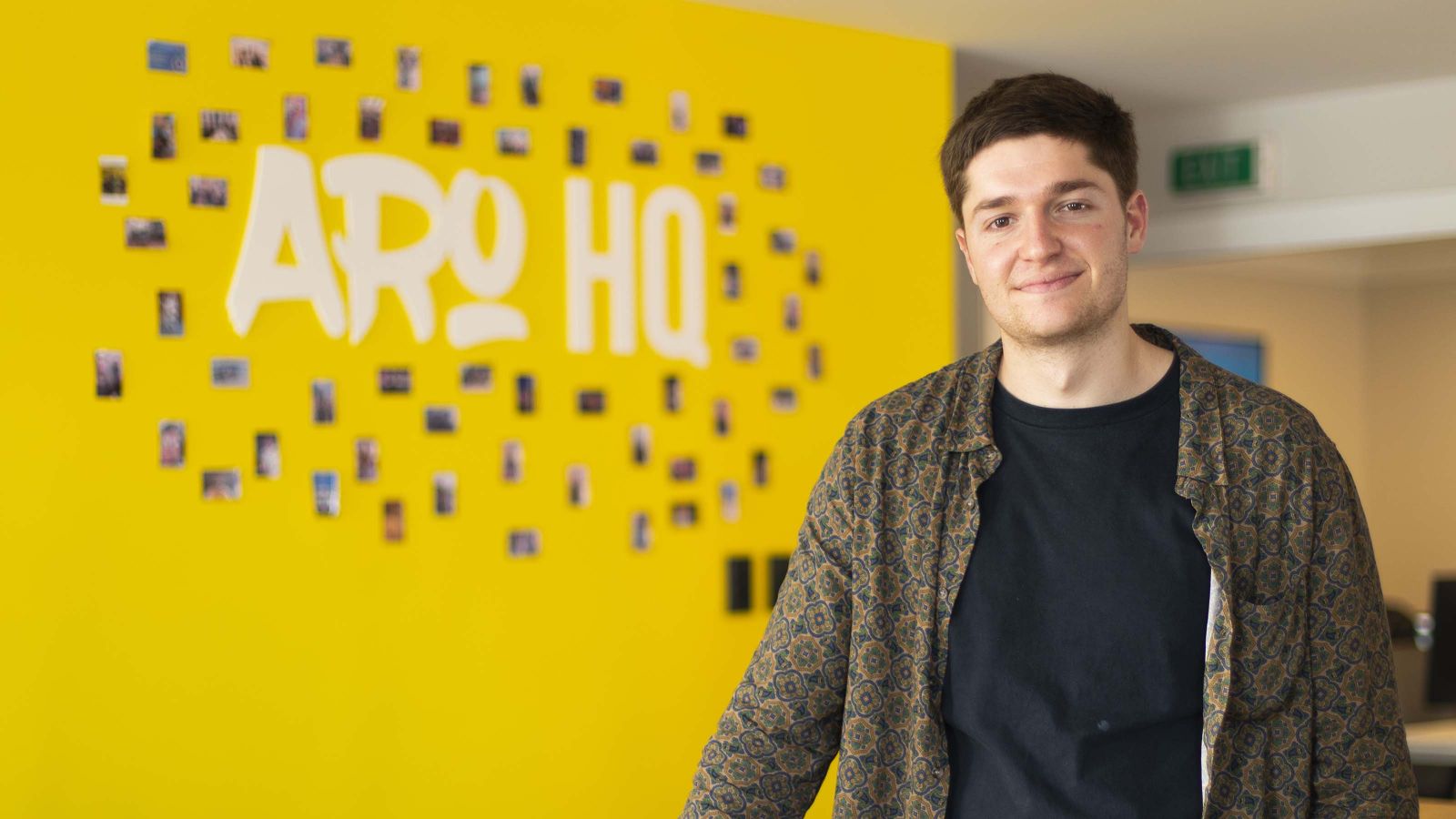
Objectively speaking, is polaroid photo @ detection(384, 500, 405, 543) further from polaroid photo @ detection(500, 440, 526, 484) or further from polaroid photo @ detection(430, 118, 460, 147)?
polaroid photo @ detection(430, 118, 460, 147)

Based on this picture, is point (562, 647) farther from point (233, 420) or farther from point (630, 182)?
point (630, 182)

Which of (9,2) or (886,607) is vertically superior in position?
(9,2)

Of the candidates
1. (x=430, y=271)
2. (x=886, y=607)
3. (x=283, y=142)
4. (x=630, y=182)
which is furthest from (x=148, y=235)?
(x=886, y=607)

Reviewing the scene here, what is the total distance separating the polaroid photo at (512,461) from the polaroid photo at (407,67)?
33.5 inches

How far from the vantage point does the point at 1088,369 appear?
1.58 m

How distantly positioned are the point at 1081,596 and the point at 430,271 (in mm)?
2108

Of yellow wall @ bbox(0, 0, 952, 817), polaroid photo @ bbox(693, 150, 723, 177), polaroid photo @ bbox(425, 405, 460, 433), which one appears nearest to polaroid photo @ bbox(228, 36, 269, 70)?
yellow wall @ bbox(0, 0, 952, 817)

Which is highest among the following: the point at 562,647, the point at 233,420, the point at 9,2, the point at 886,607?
the point at 9,2

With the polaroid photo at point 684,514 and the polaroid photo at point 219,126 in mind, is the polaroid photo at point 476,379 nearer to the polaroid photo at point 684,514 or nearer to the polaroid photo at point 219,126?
the polaroid photo at point 684,514

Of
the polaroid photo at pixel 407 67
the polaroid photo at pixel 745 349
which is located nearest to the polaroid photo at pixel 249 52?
the polaroid photo at pixel 407 67

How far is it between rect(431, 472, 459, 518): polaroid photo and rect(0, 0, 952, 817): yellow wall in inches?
1.1

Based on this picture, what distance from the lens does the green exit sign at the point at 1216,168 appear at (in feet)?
16.2

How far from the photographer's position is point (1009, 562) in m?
1.57

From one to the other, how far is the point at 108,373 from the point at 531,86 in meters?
1.17
